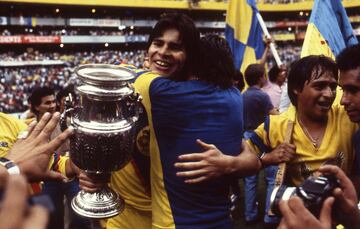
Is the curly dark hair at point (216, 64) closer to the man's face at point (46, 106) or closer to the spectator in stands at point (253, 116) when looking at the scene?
the spectator in stands at point (253, 116)

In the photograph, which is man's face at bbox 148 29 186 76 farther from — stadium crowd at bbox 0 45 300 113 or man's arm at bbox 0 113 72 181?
stadium crowd at bbox 0 45 300 113

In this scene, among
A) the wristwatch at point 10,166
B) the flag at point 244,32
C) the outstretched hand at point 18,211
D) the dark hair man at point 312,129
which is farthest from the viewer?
the flag at point 244,32

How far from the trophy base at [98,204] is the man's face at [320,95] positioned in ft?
3.30

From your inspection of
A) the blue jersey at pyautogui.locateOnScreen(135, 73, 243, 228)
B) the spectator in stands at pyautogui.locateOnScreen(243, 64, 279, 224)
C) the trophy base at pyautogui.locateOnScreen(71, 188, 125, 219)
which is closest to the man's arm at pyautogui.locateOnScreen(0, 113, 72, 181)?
the trophy base at pyautogui.locateOnScreen(71, 188, 125, 219)

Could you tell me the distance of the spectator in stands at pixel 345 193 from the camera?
102cm

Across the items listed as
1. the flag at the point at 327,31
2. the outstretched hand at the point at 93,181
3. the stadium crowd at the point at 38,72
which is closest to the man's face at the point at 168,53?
the outstretched hand at the point at 93,181

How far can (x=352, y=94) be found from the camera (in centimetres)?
178

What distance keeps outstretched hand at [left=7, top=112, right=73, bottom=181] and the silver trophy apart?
81 millimetres

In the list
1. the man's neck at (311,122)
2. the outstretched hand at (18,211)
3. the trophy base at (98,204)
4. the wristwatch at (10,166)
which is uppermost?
the outstretched hand at (18,211)

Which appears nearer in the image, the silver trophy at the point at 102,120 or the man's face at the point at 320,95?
the silver trophy at the point at 102,120

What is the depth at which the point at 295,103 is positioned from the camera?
2156 mm

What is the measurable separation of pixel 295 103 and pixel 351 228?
92cm

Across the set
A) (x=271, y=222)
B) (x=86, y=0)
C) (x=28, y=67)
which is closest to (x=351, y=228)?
(x=271, y=222)

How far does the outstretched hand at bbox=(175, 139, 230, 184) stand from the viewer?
1.60 metres
